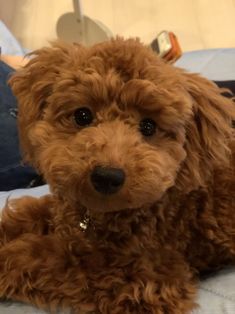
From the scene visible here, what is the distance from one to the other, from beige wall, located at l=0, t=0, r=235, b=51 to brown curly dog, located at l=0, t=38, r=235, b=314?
1963 millimetres

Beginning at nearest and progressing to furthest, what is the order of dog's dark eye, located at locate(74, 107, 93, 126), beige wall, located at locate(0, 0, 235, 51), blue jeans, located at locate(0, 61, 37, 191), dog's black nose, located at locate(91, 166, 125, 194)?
dog's black nose, located at locate(91, 166, 125, 194) < dog's dark eye, located at locate(74, 107, 93, 126) < blue jeans, located at locate(0, 61, 37, 191) < beige wall, located at locate(0, 0, 235, 51)

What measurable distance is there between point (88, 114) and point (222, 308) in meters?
0.46

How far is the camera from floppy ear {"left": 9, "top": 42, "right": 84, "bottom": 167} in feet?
3.13

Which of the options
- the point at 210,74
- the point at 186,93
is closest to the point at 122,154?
the point at 186,93

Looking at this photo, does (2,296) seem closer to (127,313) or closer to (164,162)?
(127,313)

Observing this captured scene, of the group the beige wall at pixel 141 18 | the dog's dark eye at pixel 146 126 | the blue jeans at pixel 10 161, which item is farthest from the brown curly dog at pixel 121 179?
the beige wall at pixel 141 18

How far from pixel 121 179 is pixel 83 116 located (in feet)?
0.56

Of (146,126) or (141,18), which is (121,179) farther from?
(141,18)

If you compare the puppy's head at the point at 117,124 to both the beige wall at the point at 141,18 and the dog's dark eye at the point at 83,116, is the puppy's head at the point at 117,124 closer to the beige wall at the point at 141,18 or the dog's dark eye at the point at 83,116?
the dog's dark eye at the point at 83,116

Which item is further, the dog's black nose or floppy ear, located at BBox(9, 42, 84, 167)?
floppy ear, located at BBox(9, 42, 84, 167)

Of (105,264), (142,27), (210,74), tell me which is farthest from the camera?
(142,27)

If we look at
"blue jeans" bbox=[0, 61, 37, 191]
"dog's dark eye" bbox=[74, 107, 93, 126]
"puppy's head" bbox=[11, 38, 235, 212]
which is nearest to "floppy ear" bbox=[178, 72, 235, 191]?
"puppy's head" bbox=[11, 38, 235, 212]

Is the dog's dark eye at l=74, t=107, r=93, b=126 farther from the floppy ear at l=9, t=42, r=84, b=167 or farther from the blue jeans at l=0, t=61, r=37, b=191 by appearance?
the blue jeans at l=0, t=61, r=37, b=191

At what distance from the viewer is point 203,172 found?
3.21 feet
